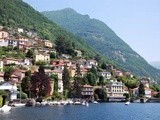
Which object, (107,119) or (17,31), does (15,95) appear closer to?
(107,119)

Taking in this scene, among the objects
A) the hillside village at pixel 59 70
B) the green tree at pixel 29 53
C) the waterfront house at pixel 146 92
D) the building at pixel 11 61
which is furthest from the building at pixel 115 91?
the building at pixel 11 61

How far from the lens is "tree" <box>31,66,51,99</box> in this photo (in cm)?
10462

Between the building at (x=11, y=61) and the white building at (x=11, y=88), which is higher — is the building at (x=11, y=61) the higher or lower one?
the higher one

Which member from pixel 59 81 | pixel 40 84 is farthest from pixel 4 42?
pixel 40 84

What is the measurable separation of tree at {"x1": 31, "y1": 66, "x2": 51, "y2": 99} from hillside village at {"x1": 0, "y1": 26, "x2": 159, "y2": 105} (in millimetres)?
2415

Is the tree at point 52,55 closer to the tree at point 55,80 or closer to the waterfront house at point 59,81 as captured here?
the waterfront house at point 59,81

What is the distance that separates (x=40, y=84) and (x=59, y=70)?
25.4 metres

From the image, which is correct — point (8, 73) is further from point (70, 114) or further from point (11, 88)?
point (70, 114)

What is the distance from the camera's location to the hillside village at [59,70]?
4653 inches

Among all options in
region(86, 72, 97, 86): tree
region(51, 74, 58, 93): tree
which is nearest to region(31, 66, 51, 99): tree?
region(51, 74, 58, 93): tree

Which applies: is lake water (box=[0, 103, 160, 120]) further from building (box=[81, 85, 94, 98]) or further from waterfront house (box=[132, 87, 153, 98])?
waterfront house (box=[132, 87, 153, 98])

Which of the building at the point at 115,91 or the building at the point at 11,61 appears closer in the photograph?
the building at the point at 11,61

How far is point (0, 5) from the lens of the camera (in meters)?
194

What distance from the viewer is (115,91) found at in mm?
143250
